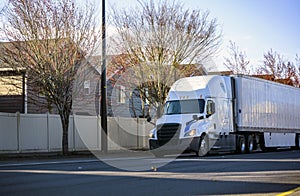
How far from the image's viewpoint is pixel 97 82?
30172mm

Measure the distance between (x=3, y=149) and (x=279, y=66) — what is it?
3362 cm

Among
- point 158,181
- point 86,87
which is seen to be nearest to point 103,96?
point 86,87

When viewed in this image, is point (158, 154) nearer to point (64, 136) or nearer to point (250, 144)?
point (64, 136)

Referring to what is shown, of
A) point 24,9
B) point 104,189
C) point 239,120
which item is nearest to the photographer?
point 104,189

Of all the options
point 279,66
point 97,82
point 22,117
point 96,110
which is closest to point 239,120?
point 97,82

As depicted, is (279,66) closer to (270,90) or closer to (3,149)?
(270,90)

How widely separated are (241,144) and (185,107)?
4.96 metres

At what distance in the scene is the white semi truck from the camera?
23.7 meters

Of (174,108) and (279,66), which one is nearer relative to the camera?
(174,108)

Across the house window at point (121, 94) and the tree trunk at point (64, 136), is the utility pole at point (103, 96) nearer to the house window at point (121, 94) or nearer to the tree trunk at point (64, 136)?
the tree trunk at point (64, 136)

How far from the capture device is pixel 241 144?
92.2ft

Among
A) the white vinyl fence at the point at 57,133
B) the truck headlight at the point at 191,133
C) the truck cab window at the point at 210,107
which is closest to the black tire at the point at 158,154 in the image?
the truck headlight at the point at 191,133

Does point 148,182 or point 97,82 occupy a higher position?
Result: point 97,82

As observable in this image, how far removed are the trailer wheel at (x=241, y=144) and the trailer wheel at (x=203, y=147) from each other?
3657mm
